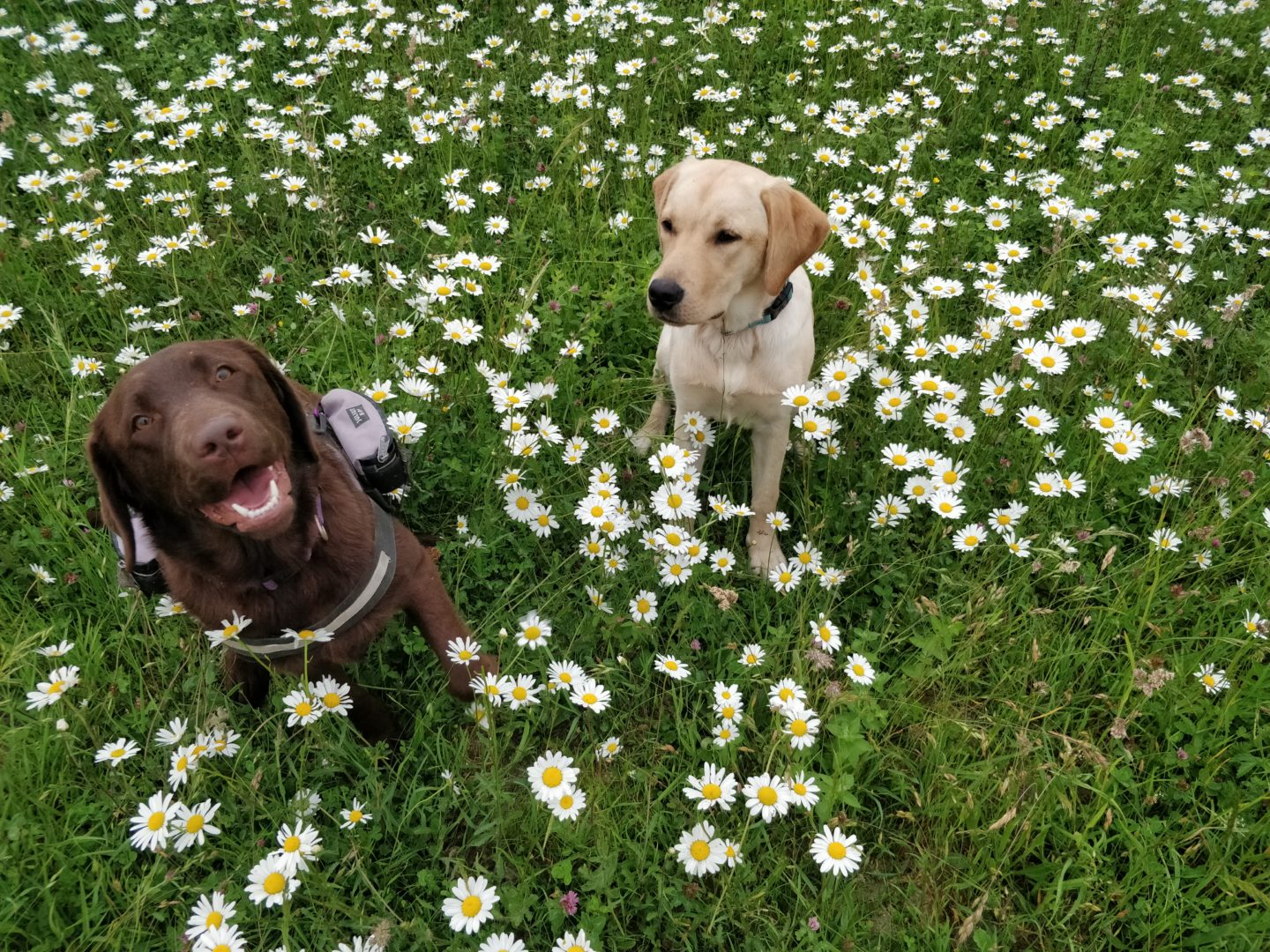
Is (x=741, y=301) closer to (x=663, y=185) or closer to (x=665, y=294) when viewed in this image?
(x=665, y=294)

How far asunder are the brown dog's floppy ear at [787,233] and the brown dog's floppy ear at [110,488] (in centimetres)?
203

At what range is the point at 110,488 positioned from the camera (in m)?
1.97

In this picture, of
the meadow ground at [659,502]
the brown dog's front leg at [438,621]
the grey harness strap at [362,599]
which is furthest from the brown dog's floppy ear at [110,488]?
the brown dog's front leg at [438,621]

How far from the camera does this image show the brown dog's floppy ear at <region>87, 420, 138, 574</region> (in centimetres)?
194

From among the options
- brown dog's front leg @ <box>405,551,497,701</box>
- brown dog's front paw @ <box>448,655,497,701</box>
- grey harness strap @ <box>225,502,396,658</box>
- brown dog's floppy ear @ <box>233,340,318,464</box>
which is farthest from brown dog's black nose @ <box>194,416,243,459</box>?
brown dog's front paw @ <box>448,655,497,701</box>

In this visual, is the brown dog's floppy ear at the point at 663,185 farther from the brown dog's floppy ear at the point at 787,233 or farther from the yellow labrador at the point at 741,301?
the brown dog's floppy ear at the point at 787,233

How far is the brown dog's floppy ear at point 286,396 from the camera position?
6.99 feet

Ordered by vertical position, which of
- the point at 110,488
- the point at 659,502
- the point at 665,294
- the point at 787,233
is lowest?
the point at 659,502

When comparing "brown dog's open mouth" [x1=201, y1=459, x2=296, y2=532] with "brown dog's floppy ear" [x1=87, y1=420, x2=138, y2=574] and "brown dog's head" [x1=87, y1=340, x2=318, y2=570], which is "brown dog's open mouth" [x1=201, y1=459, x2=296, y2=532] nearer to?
"brown dog's head" [x1=87, y1=340, x2=318, y2=570]

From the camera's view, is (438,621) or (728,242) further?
(728,242)

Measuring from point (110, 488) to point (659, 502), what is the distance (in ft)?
4.90

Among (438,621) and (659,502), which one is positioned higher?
(659,502)

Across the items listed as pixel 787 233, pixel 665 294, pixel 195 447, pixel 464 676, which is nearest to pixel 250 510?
pixel 195 447

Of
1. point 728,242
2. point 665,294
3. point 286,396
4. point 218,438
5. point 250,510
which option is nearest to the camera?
point 218,438
